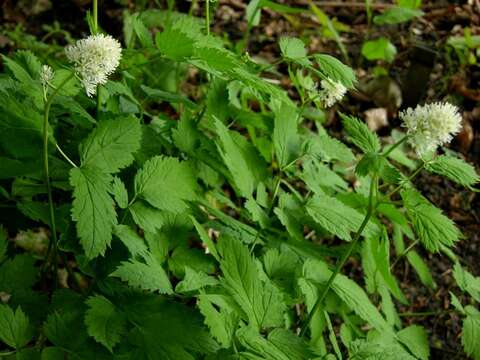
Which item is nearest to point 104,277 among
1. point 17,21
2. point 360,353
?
point 360,353

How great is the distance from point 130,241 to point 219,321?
258 mm

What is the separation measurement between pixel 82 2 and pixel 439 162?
2.27 m

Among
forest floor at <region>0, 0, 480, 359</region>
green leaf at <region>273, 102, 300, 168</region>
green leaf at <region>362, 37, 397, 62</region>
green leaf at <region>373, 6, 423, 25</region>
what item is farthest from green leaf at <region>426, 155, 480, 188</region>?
green leaf at <region>362, 37, 397, 62</region>

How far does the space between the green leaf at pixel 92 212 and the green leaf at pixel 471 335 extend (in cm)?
95

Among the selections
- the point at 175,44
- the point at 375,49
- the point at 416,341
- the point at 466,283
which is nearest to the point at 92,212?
the point at 175,44

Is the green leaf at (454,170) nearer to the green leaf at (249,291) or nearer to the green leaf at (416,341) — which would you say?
the green leaf at (249,291)

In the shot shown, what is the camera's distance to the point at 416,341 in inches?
59.0

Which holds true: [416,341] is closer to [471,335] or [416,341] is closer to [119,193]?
[471,335]

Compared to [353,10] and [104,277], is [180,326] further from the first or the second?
[353,10]

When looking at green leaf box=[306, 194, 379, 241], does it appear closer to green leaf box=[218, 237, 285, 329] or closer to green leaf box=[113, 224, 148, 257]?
green leaf box=[218, 237, 285, 329]

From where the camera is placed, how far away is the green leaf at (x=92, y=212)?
3.31 feet

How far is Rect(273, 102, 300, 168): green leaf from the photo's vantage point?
142 cm

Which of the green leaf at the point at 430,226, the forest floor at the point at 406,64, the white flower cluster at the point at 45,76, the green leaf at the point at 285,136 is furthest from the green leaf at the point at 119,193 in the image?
the forest floor at the point at 406,64

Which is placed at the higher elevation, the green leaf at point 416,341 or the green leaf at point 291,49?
the green leaf at point 291,49
